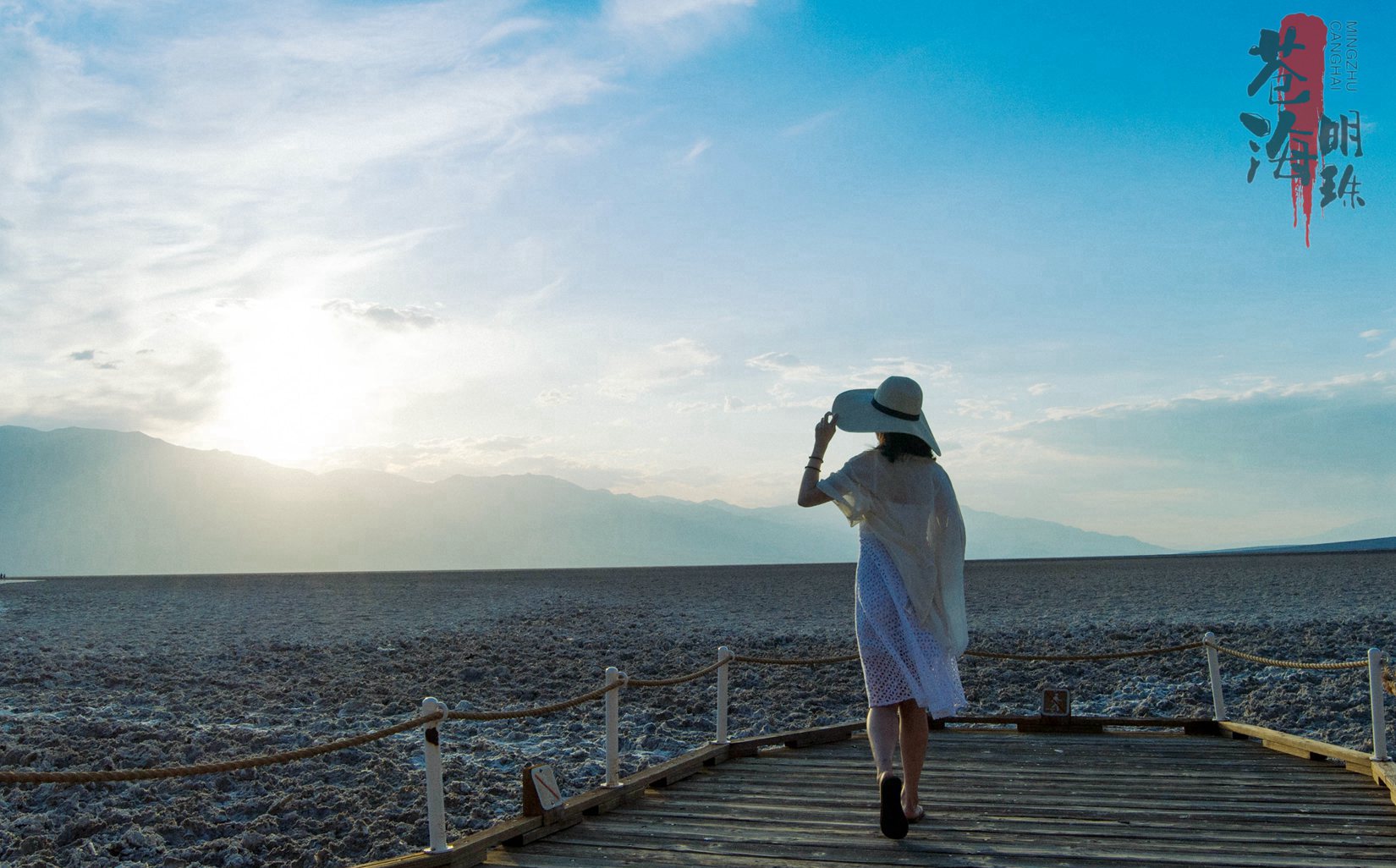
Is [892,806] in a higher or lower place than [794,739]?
higher

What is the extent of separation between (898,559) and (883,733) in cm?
64

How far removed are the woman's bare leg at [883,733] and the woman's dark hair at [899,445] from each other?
92 centimetres

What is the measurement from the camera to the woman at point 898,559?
4047 mm

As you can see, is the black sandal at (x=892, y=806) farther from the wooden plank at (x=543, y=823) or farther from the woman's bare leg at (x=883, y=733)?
the wooden plank at (x=543, y=823)

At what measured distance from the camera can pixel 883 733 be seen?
4059mm

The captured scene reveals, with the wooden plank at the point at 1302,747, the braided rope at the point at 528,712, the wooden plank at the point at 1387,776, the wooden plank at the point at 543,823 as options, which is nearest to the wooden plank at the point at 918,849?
the wooden plank at the point at 543,823

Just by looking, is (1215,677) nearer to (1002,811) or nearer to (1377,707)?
(1377,707)

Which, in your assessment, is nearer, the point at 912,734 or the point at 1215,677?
the point at 912,734

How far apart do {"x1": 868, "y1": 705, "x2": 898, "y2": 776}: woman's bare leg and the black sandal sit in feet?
0.13

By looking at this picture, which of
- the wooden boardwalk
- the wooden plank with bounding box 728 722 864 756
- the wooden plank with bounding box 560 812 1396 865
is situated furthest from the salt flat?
the wooden plank with bounding box 560 812 1396 865

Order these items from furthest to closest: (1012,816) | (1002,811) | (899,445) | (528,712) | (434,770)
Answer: (528,712) < (1002,811) < (1012,816) < (434,770) < (899,445)

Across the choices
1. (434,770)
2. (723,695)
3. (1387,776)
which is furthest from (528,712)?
(1387,776)

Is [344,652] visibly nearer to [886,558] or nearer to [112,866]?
[112,866]

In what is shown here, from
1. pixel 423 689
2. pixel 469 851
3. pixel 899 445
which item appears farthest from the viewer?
pixel 423 689
